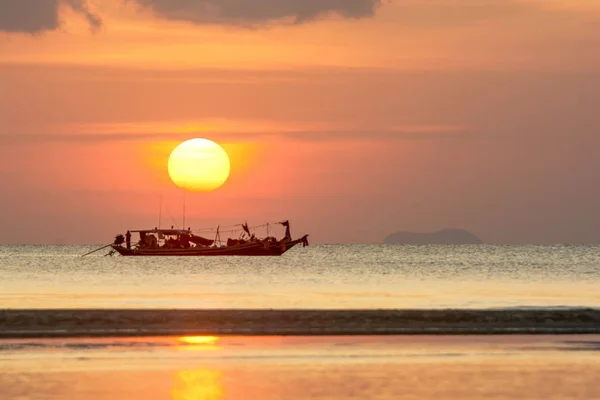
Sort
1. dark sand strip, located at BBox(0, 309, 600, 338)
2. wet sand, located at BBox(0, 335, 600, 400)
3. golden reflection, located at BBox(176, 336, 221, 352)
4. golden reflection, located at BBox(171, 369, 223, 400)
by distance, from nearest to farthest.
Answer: golden reflection, located at BBox(171, 369, 223, 400) < wet sand, located at BBox(0, 335, 600, 400) < golden reflection, located at BBox(176, 336, 221, 352) < dark sand strip, located at BBox(0, 309, 600, 338)

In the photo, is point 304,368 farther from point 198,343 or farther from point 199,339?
point 199,339

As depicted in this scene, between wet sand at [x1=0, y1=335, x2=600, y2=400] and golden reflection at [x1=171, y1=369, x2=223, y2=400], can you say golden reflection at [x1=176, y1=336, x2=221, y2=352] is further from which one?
golden reflection at [x1=171, y1=369, x2=223, y2=400]

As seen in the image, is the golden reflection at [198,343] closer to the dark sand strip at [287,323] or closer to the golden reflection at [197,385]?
the dark sand strip at [287,323]

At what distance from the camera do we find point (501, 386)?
22703 mm

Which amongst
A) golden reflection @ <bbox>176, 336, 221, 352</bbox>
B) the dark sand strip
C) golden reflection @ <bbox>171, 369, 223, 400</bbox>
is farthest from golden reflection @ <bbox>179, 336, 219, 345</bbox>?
golden reflection @ <bbox>171, 369, 223, 400</bbox>

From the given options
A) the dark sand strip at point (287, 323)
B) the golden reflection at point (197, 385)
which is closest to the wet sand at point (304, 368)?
the golden reflection at point (197, 385)

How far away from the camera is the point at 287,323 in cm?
3922

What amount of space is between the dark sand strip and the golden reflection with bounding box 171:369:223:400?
35.4 feet

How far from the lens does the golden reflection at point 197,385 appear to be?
69.4 feet

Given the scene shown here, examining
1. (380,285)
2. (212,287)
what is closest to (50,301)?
(212,287)

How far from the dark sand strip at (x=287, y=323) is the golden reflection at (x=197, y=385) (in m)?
10.8

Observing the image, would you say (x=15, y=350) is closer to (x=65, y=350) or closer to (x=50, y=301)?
(x=65, y=350)

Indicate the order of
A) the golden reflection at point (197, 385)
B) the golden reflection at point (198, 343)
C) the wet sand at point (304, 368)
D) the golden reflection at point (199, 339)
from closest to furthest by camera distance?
1. the golden reflection at point (197, 385)
2. the wet sand at point (304, 368)
3. the golden reflection at point (198, 343)
4. the golden reflection at point (199, 339)

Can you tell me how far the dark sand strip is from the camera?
118ft
